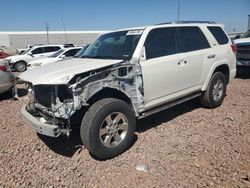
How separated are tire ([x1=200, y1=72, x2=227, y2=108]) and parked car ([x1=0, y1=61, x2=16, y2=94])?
5.20m

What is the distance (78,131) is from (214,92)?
307 cm

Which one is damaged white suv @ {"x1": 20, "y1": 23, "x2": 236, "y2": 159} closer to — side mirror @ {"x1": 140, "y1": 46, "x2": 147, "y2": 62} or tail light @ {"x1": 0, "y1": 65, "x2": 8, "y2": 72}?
side mirror @ {"x1": 140, "y1": 46, "x2": 147, "y2": 62}

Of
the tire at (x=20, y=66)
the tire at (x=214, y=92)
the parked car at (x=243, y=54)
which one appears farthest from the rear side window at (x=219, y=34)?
the tire at (x=20, y=66)

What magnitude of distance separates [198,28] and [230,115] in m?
1.94

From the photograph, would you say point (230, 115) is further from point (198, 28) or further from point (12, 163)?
point (12, 163)

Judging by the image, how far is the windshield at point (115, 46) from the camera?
14.5 feet

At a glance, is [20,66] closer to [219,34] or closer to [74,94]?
[219,34]

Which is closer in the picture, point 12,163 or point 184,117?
point 12,163

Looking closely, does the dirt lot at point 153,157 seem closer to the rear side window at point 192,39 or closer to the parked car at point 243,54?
the rear side window at point 192,39

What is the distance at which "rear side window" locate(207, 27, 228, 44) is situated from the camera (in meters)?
5.89

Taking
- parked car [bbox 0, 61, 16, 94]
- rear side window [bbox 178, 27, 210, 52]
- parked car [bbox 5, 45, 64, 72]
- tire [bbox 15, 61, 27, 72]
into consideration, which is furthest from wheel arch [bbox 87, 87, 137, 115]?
tire [bbox 15, 61, 27, 72]

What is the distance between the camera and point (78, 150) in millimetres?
4254

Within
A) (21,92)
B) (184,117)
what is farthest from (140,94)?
(21,92)

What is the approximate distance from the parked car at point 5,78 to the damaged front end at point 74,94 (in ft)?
11.5
